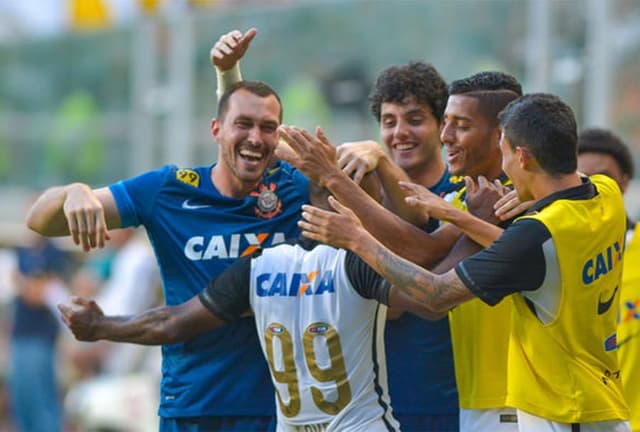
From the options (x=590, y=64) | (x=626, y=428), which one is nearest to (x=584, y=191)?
(x=626, y=428)

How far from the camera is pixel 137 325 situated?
638 cm

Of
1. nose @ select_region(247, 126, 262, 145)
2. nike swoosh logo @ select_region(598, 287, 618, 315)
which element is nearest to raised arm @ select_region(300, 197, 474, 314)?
nike swoosh logo @ select_region(598, 287, 618, 315)

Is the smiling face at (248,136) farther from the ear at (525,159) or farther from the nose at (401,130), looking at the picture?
the ear at (525,159)

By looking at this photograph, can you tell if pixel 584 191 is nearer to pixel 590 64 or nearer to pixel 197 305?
pixel 197 305

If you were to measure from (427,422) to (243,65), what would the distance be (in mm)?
9454

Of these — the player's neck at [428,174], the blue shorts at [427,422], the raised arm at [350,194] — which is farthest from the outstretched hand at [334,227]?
the blue shorts at [427,422]

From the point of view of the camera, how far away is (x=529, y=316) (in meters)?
5.43

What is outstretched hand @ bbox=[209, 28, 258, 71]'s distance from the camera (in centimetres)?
679

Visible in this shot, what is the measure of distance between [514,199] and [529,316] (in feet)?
1.74

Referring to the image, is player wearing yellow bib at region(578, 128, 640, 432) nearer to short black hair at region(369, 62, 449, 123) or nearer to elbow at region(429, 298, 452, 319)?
short black hair at region(369, 62, 449, 123)

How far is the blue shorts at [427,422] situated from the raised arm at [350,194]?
99 centimetres

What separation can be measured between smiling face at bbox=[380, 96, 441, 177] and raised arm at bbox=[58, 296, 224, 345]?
1.26 meters

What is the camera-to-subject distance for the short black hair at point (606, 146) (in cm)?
724

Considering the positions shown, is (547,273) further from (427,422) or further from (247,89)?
(247,89)
